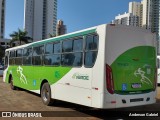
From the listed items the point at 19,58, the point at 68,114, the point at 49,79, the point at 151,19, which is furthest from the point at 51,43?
the point at 151,19

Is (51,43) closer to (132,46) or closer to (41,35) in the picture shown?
(132,46)

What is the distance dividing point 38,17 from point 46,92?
422ft

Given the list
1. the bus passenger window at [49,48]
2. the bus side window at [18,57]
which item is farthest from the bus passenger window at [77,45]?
the bus side window at [18,57]

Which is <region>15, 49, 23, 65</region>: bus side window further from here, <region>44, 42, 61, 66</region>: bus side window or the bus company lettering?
the bus company lettering


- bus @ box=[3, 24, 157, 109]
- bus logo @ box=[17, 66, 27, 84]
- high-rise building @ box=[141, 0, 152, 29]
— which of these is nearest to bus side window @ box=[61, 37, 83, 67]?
bus @ box=[3, 24, 157, 109]

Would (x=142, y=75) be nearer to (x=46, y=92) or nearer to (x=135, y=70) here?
(x=135, y=70)

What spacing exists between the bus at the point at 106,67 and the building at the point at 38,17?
12533 cm

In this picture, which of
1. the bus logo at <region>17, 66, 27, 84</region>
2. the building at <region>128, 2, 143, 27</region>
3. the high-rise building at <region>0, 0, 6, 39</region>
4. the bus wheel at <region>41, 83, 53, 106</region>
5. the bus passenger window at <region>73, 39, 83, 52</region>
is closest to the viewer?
the bus passenger window at <region>73, 39, 83, 52</region>

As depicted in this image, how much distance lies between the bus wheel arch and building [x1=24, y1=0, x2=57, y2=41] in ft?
405

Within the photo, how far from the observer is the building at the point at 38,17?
444 feet

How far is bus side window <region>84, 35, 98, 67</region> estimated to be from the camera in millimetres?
8452

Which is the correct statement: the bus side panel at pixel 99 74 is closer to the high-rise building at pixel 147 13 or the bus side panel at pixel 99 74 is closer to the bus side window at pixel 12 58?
the bus side window at pixel 12 58

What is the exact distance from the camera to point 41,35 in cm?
13738

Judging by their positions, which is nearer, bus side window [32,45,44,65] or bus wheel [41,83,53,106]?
bus wheel [41,83,53,106]
